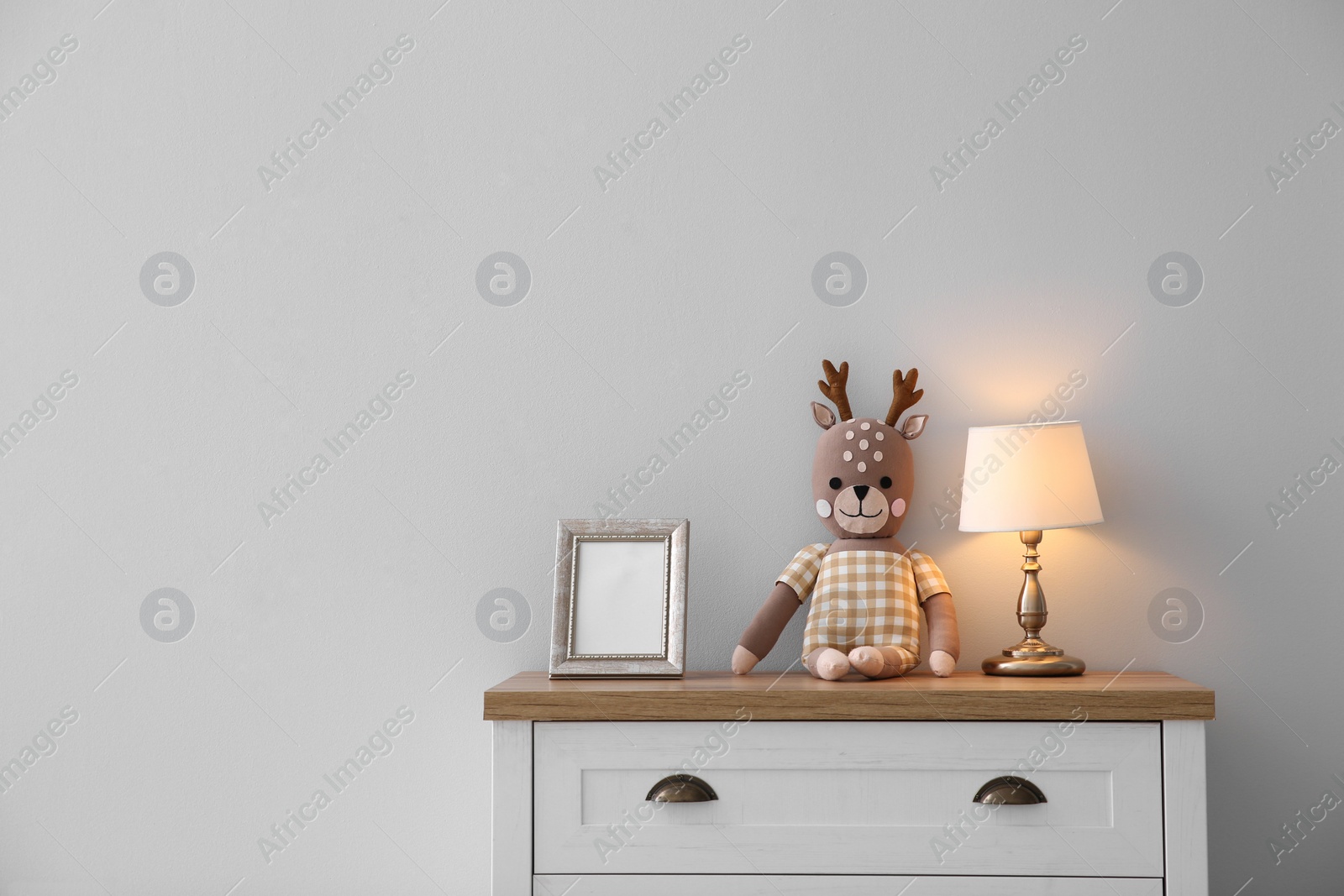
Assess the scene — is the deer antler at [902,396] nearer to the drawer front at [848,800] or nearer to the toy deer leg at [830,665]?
the toy deer leg at [830,665]

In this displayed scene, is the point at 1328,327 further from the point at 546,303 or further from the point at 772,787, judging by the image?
the point at 546,303

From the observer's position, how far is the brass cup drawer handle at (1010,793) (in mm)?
1483

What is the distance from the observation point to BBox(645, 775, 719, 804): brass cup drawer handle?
151cm

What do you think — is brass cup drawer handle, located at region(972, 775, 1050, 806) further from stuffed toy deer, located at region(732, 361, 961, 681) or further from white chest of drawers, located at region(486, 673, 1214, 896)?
stuffed toy deer, located at region(732, 361, 961, 681)

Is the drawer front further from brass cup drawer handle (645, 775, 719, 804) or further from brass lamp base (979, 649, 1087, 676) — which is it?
brass lamp base (979, 649, 1087, 676)

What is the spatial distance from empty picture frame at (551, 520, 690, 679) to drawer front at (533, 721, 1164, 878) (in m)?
0.17

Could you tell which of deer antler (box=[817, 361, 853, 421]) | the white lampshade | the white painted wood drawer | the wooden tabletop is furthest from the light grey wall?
the white painted wood drawer

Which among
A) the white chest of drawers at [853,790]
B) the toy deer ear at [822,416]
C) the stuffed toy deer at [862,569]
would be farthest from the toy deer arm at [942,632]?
the toy deer ear at [822,416]

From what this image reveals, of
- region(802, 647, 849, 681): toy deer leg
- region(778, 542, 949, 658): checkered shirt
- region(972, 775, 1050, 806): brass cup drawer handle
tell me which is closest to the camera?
region(972, 775, 1050, 806): brass cup drawer handle

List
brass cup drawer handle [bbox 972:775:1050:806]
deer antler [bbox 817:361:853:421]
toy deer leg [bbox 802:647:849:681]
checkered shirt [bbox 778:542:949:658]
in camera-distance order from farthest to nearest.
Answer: deer antler [bbox 817:361:853:421]
checkered shirt [bbox 778:542:949:658]
toy deer leg [bbox 802:647:849:681]
brass cup drawer handle [bbox 972:775:1050:806]

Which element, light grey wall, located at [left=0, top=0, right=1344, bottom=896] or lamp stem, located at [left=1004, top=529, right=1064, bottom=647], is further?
light grey wall, located at [left=0, top=0, right=1344, bottom=896]

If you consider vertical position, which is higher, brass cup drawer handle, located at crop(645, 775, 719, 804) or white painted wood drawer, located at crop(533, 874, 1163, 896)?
brass cup drawer handle, located at crop(645, 775, 719, 804)

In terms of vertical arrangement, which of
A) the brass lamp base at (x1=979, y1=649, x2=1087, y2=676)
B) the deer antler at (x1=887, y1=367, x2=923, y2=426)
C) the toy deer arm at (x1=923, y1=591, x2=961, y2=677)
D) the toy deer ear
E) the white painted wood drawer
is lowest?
the white painted wood drawer

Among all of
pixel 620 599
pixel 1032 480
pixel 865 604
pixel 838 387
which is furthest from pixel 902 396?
pixel 620 599
